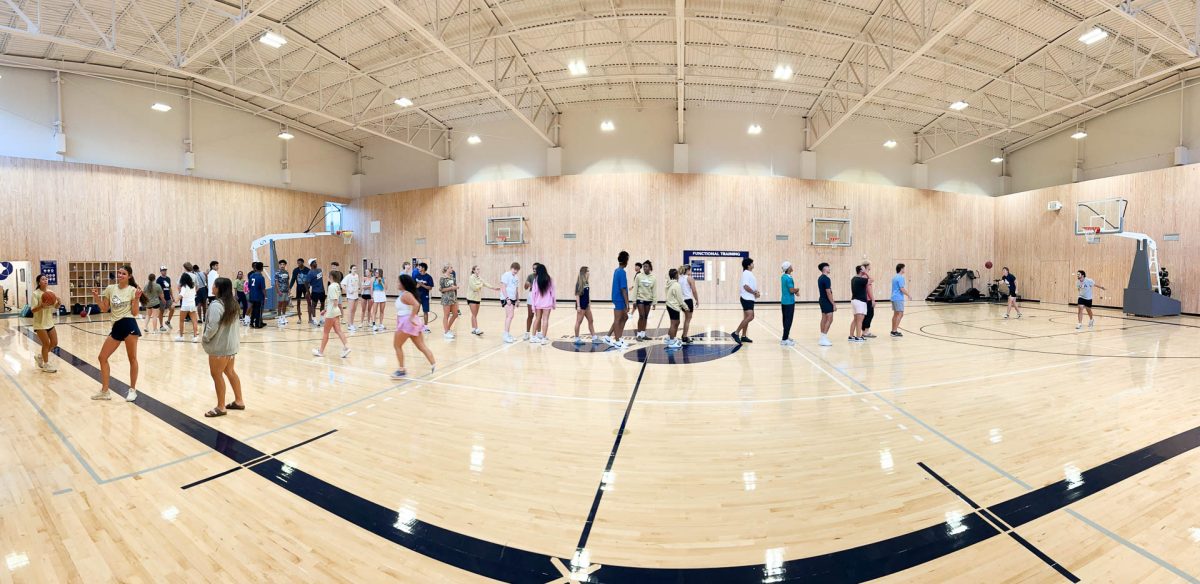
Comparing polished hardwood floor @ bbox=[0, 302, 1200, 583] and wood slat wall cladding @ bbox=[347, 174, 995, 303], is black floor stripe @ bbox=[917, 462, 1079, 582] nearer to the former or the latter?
polished hardwood floor @ bbox=[0, 302, 1200, 583]

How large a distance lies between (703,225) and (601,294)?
514cm

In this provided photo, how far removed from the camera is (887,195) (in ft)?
66.0

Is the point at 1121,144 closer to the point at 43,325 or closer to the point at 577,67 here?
the point at 577,67

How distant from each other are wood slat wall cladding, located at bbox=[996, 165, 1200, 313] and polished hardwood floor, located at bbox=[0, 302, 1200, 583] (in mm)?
14040

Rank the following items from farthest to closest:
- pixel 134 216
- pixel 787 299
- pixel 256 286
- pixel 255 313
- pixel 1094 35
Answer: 1. pixel 134 216
2. pixel 255 313
3. pixel 256 286
4. pixel 1094 35
5. pixel 787 299

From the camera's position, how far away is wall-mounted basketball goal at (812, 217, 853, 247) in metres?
19.3

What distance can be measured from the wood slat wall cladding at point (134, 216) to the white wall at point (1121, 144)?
108 feet

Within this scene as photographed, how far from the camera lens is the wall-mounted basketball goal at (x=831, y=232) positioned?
19.3m

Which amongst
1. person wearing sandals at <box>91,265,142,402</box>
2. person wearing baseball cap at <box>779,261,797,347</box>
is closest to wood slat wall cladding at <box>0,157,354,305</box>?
person wearing sandals at <box>91,265,142,402</box>

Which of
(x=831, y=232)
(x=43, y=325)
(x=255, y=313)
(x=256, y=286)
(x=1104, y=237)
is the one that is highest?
(x=831, y=232)

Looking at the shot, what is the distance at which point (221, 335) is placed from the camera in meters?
4.67

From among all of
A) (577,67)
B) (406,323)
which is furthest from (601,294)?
(406,323)

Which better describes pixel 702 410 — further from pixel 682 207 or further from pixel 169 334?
pixel 682 207

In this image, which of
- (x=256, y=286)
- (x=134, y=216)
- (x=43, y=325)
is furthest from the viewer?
(x=134, y=216)
